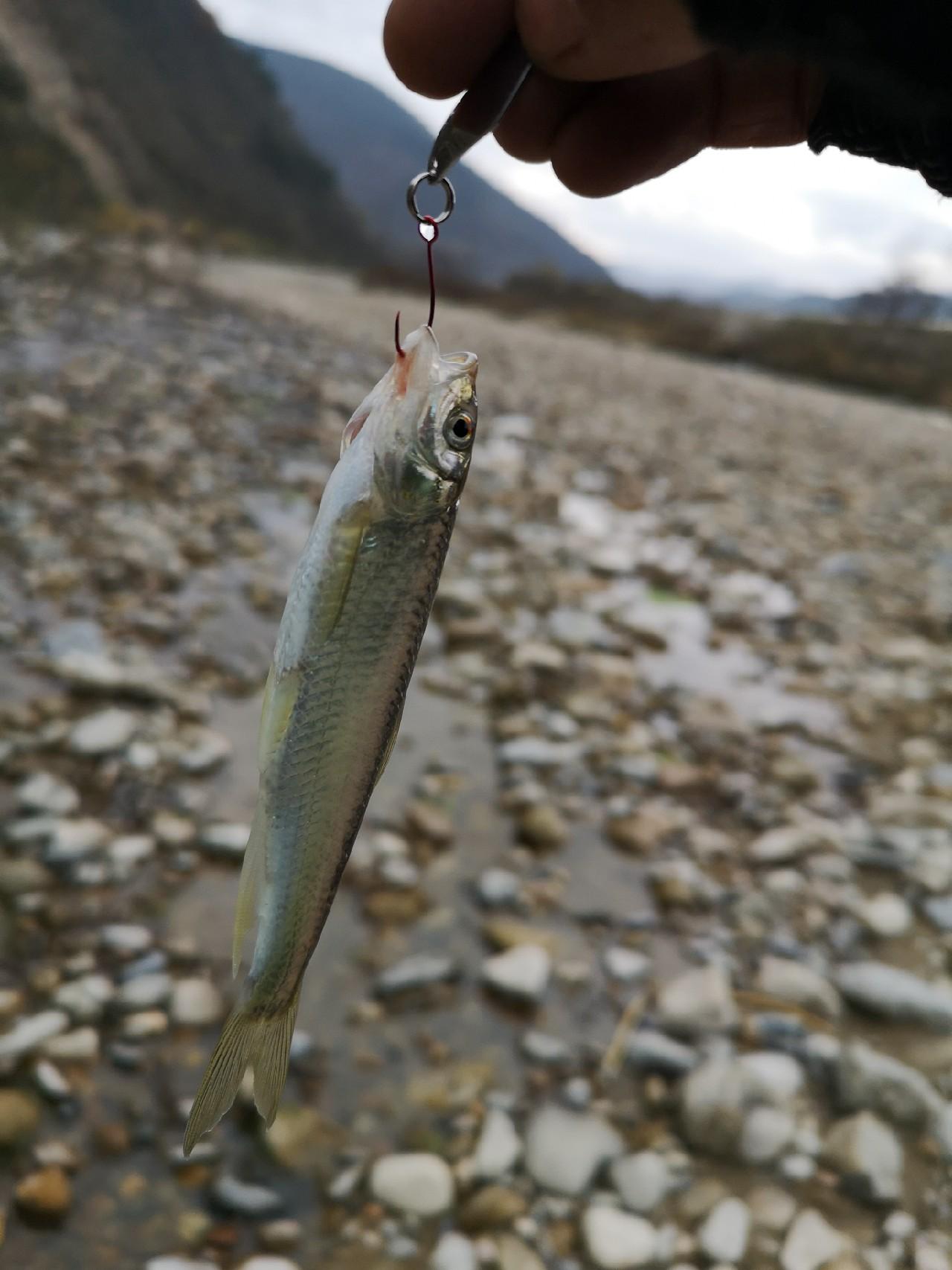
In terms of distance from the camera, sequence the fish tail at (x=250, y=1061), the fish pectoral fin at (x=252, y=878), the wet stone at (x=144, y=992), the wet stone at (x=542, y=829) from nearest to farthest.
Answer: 1. the fish tail at (x=250, y=1061)
2. the fish pectoral fin at (x=252, y=878)
3. the wet stone at (x=144, y=992)
4. the wet stone at (x=542, y=829)

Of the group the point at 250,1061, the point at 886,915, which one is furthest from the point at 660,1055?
the point at 250,1061

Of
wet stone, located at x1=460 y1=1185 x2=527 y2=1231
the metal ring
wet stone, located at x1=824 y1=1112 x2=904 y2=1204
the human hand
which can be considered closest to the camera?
the metal ring

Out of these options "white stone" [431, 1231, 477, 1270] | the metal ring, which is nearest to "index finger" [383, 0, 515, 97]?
the metal ring

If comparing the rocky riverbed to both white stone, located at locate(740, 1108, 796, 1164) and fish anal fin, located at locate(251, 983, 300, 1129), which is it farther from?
fish anal fin, located at locate(251, 983, 300, 1129)

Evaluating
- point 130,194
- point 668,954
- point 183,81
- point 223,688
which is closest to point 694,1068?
point 668,954

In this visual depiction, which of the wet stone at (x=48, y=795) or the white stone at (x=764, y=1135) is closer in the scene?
the white stone at (x=764, y=1135)

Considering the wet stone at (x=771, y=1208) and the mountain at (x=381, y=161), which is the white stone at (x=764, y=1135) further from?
the mountain at (x=381, y=161)

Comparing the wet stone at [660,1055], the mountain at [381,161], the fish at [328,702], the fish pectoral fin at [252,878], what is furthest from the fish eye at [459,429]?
the mountain at [381,161]
